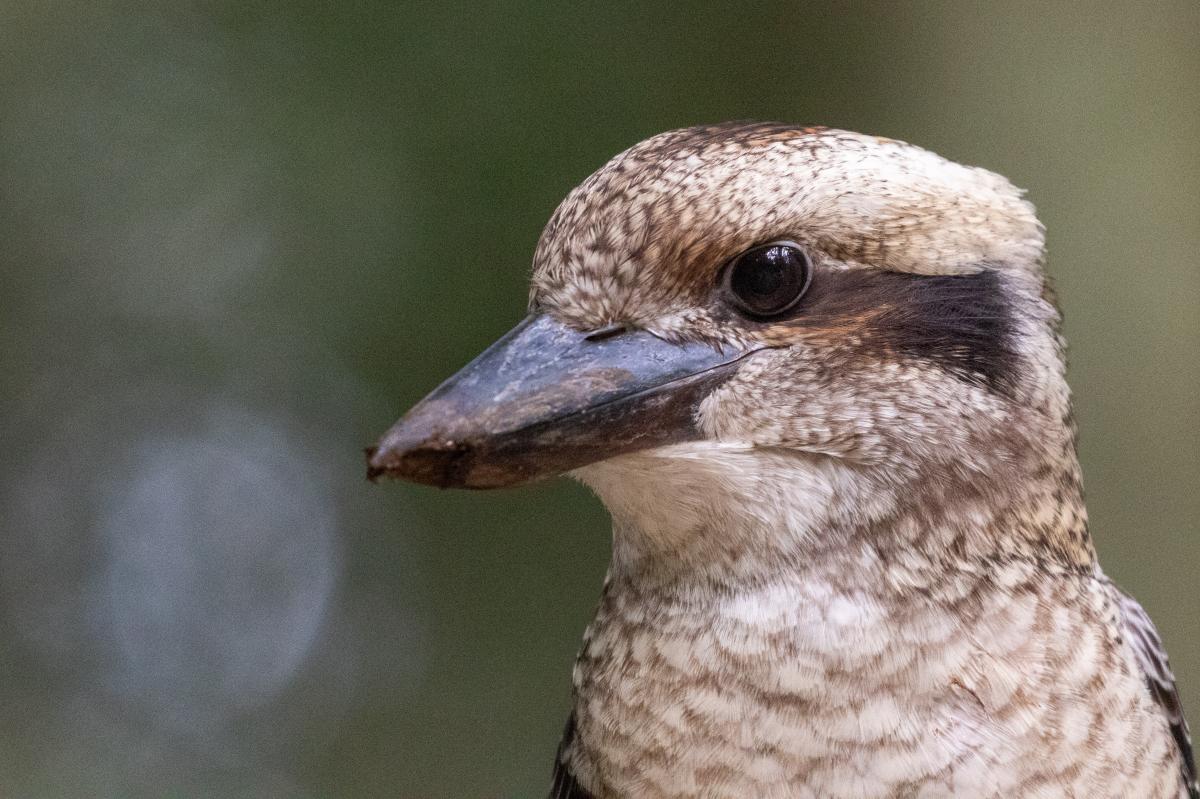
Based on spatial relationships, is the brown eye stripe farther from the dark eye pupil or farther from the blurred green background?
the blurred green background

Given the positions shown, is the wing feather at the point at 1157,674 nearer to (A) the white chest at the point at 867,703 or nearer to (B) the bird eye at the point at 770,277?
(A) the white chest at the point at 867,703

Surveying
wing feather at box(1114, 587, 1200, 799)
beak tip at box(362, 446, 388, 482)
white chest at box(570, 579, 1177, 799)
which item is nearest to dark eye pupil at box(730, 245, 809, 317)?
white chest at box(570, 579, 1177, 799)

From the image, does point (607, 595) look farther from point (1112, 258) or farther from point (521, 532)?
point (1112, 258)

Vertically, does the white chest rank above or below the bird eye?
below

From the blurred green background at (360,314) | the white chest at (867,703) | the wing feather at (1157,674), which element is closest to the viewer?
the white chest at (867,703)

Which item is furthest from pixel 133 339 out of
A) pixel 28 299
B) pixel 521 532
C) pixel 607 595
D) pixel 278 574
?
pixel 607 595

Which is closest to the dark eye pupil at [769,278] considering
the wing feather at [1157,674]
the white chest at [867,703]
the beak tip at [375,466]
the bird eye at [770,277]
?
the bird eye at [770,277]
